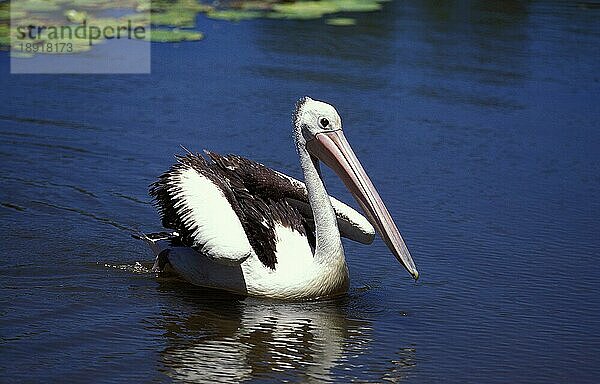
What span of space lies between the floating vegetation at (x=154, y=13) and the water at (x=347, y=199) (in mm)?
510

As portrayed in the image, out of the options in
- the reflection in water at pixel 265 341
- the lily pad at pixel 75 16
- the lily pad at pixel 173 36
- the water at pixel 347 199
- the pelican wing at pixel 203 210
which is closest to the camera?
the reflection in water at pixel 265 341

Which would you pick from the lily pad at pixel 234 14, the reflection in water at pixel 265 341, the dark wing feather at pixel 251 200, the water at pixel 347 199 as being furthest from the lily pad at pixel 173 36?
the reflection in water at pixel 265 341

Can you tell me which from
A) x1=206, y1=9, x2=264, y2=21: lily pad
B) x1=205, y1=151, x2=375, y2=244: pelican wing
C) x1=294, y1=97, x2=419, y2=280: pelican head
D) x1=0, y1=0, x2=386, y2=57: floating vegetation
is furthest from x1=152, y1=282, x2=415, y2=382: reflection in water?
x1=206, y1=9, x2=264, y2=21: lily pad

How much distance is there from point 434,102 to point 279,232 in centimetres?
388

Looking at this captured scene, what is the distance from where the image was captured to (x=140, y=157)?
701 centimetres

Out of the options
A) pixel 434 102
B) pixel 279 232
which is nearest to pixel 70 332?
pixel 279 232

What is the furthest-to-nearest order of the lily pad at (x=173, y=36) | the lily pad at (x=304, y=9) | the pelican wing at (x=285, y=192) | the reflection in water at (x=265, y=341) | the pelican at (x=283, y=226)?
the lily pad at (x=304, y=9) < the lily pad at (x=173, y=36) < the pelican wing at (x=285, y=192) < the pelican at (x=283, y=226) < the reflection in water at (x=265, y=341)

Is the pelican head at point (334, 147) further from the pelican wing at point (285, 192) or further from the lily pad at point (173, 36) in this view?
the lily pad at point (173, 36)

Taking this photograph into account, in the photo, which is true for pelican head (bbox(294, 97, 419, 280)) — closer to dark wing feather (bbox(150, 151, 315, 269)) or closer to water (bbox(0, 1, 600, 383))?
dark wing feather (bbox(150, 151, 315, 269))

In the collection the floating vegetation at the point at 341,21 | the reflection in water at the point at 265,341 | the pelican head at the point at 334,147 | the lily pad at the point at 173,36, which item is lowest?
the reflection in water at the point at 265,341

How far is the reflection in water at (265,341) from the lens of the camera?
4164 mm

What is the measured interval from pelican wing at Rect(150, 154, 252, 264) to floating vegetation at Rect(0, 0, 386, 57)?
5106mm

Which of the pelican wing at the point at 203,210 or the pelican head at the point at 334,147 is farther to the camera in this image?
the pelican head at the point at 334,147

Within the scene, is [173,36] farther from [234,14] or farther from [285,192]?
[285,192]
